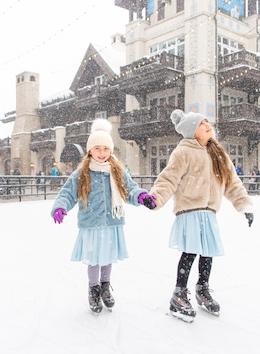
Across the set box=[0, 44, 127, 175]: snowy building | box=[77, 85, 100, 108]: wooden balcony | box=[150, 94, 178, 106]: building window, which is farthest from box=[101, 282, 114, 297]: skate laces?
box=[77, 85, 100, 108]: wooden balcony

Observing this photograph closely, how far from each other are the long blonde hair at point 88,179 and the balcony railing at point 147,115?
1211 cm

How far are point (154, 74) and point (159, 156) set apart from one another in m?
4.25

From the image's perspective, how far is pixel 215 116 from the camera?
1438 cm

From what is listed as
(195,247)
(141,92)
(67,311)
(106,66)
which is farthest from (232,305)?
(106,66)

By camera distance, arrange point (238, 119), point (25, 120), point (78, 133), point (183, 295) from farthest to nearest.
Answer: point (25, 120) < point (78, 133) < point (238, 119) < point (183, 295)

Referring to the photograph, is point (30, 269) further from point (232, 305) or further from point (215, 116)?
point (215, 116)

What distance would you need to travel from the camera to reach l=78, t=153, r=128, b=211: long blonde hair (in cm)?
230

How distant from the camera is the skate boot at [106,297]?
7.56ft

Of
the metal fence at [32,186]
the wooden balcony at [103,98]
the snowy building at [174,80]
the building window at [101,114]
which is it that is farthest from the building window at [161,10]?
the metal fence at [32,186]

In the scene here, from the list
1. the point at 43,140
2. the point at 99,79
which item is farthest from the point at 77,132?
the point at 99,79

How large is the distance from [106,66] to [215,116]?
327 inches

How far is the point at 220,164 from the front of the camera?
91.4 inches

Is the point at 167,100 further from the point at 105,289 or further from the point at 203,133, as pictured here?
the point at 105,289

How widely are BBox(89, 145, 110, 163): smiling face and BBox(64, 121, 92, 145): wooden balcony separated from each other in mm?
16301
